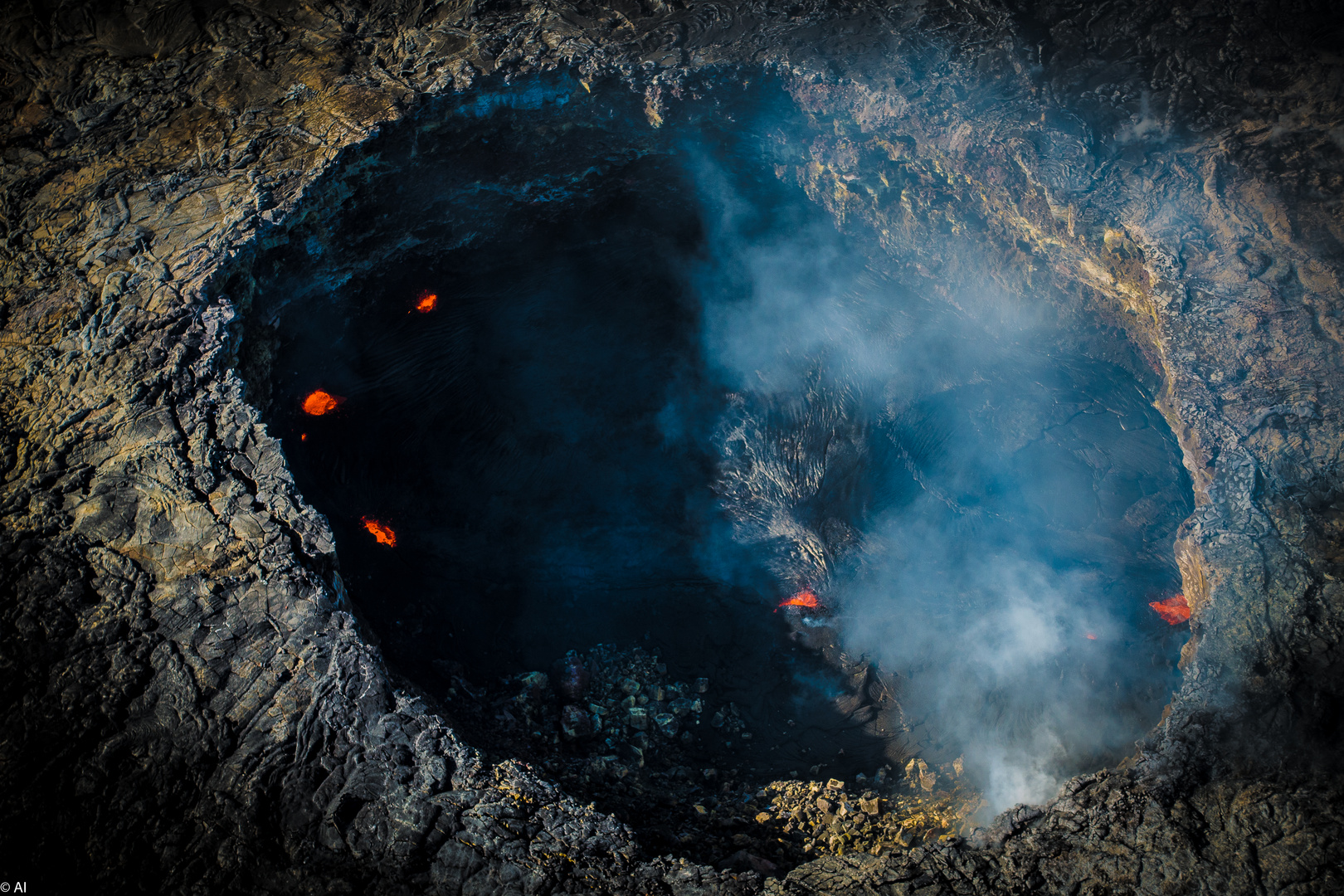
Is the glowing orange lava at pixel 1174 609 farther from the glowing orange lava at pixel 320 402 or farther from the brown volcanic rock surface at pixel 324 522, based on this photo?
the glowing orange lava at pixel 320 402

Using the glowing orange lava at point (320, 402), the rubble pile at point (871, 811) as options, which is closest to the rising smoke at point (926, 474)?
the rubble pile at point (871, 811)

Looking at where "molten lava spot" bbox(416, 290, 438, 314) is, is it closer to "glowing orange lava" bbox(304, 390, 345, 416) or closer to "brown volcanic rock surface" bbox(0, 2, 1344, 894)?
"glowing orange lava" bbox(304, 390, 345, 416)

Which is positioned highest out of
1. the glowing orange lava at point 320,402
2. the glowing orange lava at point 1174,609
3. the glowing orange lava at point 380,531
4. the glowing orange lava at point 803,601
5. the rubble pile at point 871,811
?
the glowing orange lava at point 1174,609

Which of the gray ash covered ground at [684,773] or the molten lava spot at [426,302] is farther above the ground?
the molten lava spot at [426,302]

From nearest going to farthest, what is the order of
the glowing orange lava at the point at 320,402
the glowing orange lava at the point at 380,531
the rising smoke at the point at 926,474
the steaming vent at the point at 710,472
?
1. the glowing orange lava at the point at 320,402
2. the steaming vent at the point at 710,472
3. the glowing orange lava at the point at 380,531
4. the rising smoke at the point at 926,474

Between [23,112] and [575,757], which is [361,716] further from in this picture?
[23,112]

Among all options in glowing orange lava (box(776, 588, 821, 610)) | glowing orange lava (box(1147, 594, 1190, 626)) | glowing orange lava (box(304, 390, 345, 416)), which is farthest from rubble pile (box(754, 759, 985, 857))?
glowing orange lava (box(304, 390, 345, 416))

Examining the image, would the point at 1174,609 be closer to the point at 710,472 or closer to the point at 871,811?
the point at 871,811

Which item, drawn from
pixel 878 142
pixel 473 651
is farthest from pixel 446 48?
pixel 473 651
